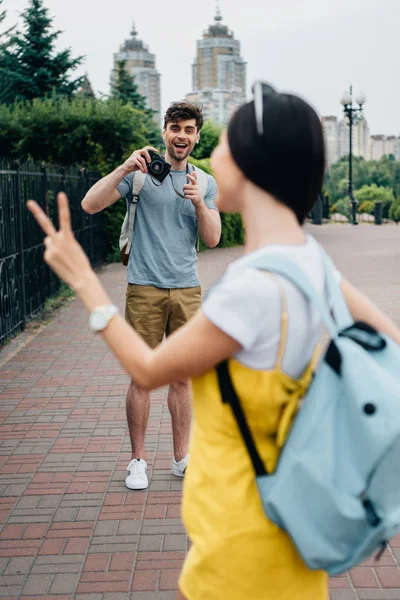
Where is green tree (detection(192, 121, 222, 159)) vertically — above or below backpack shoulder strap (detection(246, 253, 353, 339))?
above

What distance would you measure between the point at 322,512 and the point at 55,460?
369 cm

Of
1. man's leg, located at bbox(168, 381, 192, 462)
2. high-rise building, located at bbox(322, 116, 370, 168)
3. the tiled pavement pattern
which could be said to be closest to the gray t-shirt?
man's leg, located at bbox(168, 381, 192, 462)

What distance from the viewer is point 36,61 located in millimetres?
29047

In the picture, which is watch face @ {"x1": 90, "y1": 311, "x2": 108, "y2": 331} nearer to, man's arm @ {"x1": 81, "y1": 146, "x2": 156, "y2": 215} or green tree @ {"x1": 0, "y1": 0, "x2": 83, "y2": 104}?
man's arm @ {"x1": 81, "y1": 146, "x2": 156, "y2": 215}

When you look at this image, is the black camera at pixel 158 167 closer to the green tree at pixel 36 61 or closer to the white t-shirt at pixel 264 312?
the white t-shirt at pixel 264 312

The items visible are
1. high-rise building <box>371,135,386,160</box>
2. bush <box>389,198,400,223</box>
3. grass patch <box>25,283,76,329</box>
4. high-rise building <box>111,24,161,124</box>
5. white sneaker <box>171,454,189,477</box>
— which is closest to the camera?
white sneaker <box>171,454,189,477</box>

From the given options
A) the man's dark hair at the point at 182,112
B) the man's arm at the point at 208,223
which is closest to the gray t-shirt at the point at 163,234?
the man's arm at the point at 208,223

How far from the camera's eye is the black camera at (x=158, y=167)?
13.1ft

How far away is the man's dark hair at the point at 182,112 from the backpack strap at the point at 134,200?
1.12 feet

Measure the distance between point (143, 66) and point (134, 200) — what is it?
11854cm

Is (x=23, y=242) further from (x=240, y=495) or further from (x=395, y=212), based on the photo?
(x=395, y=212)

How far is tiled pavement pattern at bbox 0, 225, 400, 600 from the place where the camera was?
3430 mm

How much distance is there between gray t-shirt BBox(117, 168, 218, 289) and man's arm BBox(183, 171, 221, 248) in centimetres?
14

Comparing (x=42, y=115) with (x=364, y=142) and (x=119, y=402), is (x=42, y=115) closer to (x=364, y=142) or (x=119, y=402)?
(x=119, y=402)
